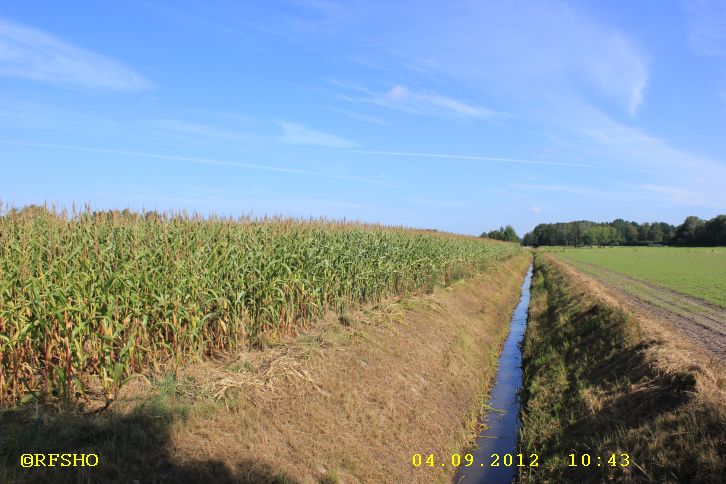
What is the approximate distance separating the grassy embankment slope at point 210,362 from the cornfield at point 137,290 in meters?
0.04

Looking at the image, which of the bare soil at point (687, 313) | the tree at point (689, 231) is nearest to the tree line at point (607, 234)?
the tree at point (689, 231)

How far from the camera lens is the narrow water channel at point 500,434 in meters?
8.15

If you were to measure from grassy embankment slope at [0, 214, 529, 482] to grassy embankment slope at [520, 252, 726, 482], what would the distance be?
1822 millimetres

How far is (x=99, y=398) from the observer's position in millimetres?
5773

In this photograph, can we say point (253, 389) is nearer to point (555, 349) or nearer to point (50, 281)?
point (50, 281)

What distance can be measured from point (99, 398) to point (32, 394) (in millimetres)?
739

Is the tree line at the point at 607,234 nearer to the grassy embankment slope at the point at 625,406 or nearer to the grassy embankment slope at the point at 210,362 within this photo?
the grassy embankment slope at the point at 625,406

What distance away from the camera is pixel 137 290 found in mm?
6641
